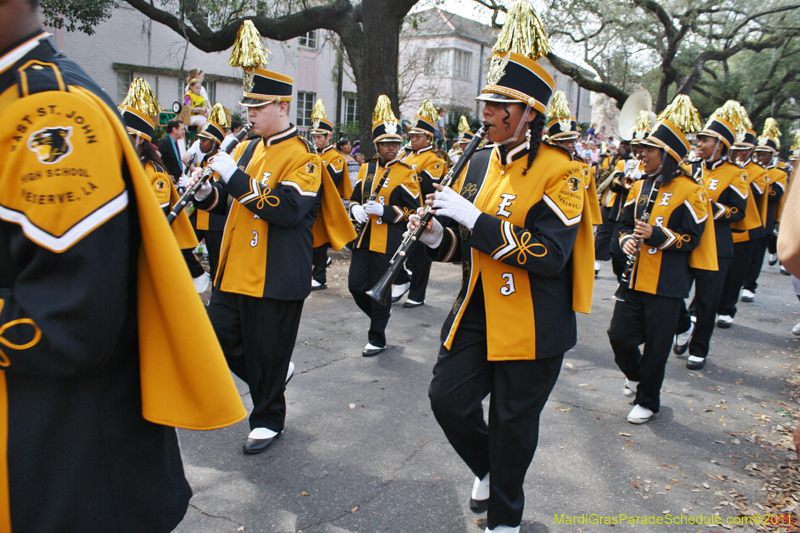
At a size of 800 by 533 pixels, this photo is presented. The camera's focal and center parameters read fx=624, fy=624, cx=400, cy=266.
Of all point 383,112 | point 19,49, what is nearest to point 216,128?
point 383,112

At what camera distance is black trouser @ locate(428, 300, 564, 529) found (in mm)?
2961

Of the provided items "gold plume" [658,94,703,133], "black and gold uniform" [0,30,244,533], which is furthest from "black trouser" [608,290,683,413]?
"black and gold uniform" [0,30,244,533]

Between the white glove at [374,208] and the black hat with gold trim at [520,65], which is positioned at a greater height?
the black hat with gold trim at [520,65]

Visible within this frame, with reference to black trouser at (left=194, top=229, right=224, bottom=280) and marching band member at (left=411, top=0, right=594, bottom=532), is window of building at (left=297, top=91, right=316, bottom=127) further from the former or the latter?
marching band member at (left=411, top=0, right=594, bottom=532)

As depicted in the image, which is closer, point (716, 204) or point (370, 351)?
point (370, 351)

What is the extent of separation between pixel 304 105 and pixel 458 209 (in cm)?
2575

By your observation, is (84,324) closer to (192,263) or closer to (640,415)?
(640,415)

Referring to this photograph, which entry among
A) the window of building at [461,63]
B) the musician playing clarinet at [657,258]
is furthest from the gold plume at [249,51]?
the window of building at [461,63]

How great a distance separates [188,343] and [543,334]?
6.04 feet

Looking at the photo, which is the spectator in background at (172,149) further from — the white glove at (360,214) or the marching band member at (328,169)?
the white glove at (360,214)

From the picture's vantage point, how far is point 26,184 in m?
1.29

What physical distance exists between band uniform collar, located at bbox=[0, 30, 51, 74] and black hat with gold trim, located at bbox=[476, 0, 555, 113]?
1914 millimetres

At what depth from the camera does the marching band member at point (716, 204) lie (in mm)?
6125

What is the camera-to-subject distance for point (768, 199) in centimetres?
937
